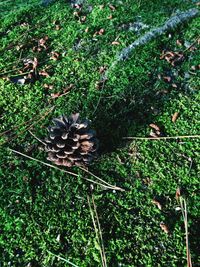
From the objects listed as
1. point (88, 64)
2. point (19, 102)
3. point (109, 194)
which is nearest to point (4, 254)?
point (109, 194)

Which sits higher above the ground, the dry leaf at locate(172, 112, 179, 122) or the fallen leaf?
the dry leaf at locate(172, 112, 179, 122)

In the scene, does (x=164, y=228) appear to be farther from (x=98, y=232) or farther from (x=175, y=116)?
(x=175, y=116)

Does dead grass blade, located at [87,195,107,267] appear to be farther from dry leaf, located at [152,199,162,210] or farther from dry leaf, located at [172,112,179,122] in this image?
dry leaf, located at [172,112,179,122]

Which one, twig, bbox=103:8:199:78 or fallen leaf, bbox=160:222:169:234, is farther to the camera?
twig, bbox=103:8:199:78

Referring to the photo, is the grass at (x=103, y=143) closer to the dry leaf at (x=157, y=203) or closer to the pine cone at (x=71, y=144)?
the dry leaf at (x=157, y=203)

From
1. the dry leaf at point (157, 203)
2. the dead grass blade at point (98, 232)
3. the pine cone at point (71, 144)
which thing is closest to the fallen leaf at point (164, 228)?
the dry leaf at point (157, 203)

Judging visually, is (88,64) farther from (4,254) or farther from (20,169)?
(4,254)

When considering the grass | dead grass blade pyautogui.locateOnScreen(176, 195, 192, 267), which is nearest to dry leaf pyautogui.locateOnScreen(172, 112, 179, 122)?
the grass
